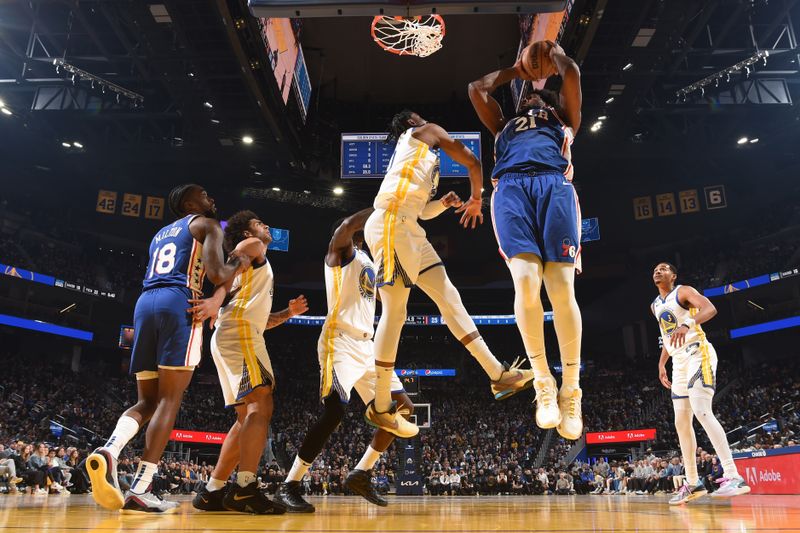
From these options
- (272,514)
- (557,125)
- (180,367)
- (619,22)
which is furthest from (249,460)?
(619,22)

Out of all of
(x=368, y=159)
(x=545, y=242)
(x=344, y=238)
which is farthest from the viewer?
(x=368, y=159)

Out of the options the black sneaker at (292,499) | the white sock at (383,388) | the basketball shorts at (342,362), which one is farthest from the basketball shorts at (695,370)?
the black sneaker at (292,499)

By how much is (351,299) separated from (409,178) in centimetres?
106

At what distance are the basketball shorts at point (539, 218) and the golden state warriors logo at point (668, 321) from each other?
3.60 m

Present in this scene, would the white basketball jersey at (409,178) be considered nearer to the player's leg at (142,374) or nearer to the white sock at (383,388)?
the white sock at (383,388)

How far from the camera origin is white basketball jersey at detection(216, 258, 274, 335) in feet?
13.9

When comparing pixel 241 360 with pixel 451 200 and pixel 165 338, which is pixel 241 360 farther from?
pixel 451 200

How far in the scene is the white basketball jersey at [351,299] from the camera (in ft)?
15.1

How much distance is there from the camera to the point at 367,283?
15.9 feet

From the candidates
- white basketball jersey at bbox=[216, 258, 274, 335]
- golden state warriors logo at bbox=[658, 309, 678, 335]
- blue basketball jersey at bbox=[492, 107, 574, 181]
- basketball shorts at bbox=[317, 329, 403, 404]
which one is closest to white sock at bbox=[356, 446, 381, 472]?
basketball shorts at bbox=[317, 329, 403, 404]

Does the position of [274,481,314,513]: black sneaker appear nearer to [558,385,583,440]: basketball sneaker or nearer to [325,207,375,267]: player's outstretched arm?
[325,207,375,267]: player's outstretched arm

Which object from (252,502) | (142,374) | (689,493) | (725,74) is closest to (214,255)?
(142,374)

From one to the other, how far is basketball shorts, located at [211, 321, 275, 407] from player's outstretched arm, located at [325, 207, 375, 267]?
84 cm

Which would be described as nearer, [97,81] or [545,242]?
[545,242]
